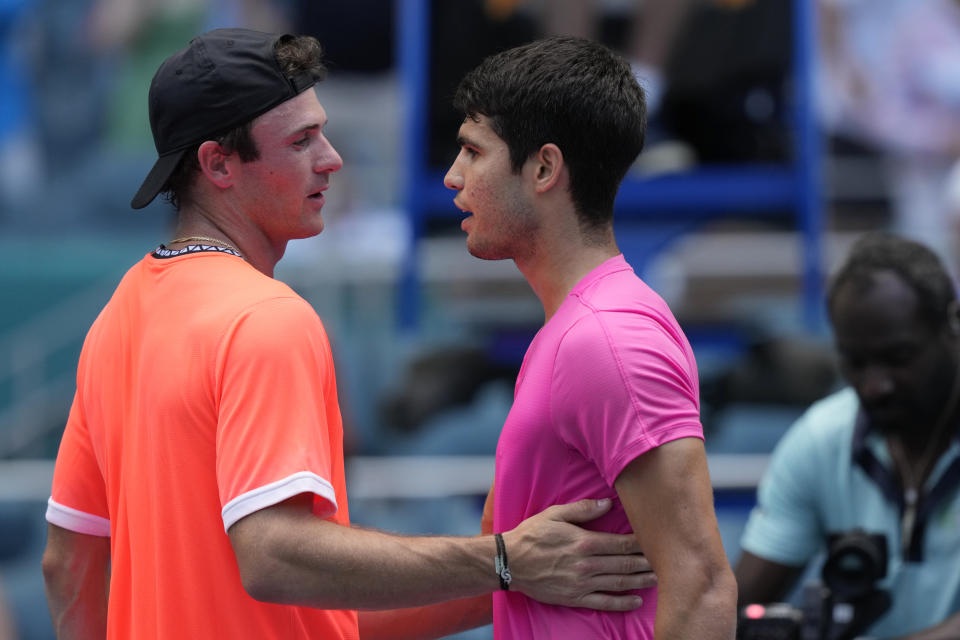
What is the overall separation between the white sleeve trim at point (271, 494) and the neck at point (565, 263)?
0.48 metres

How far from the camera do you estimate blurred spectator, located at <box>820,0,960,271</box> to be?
6.63 metres

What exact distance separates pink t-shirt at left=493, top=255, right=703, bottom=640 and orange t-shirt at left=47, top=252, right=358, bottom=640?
30 centimetres

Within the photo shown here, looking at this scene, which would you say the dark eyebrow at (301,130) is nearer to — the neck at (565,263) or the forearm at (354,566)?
the neck at (565,263)

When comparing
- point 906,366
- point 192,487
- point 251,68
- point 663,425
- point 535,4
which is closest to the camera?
point 663,425

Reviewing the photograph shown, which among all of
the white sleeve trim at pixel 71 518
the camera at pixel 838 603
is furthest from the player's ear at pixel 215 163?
the camera at pixel 838 603

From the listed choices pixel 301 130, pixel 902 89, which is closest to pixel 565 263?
pixel 301 130

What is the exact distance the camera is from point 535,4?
507 centimetres

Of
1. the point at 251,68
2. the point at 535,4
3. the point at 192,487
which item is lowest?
the point at 192,487

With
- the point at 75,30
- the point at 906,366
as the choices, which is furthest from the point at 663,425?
the point at 75,30

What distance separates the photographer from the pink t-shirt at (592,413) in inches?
63.2

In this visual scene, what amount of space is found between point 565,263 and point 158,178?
697 mm

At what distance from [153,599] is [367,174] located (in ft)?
18.5

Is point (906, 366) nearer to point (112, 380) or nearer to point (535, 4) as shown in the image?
point (112, 380)

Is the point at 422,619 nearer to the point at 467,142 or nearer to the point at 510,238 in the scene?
the point at 510,238
